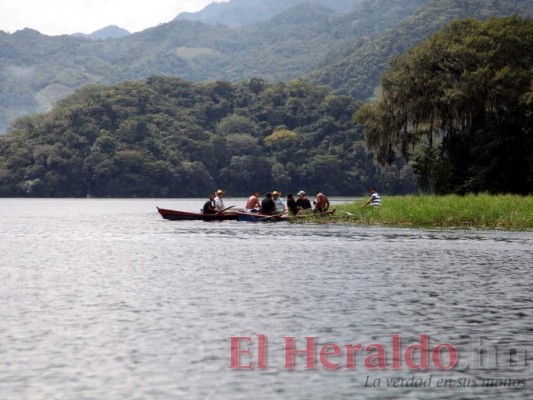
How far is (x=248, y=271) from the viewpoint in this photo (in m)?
24.2

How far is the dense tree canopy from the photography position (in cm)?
5147

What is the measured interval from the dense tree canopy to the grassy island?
7806mm

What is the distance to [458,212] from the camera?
138ft

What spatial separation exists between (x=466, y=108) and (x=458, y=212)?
12790mm

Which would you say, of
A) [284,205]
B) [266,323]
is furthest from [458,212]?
[266,323]

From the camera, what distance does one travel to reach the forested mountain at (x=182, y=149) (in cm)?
14550

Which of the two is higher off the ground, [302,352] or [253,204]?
[253,204]

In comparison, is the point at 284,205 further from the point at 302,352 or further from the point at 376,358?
the point at 376,358

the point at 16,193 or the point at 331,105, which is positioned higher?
the point at 331,105

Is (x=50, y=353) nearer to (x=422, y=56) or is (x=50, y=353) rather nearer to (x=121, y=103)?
(x=422, y=56)

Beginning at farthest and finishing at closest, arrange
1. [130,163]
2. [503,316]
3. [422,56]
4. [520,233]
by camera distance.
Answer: [130,163] → [422,56] → [520,233] → [503,316]

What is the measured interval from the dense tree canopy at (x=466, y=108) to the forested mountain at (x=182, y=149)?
3357 inches

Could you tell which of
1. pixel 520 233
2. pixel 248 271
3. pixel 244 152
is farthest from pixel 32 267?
pixel 244 152

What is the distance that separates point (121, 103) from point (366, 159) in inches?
1839
